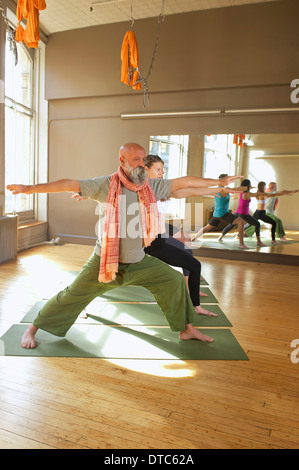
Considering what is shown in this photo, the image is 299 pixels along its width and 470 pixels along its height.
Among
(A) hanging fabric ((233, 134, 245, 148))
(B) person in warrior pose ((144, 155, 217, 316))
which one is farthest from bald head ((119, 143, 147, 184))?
(A) hanging fabric ((233, 134, 245, 148))

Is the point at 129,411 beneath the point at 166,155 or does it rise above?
beneath

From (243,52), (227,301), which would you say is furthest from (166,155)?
(227,301)

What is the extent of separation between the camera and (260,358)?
2.39 meters

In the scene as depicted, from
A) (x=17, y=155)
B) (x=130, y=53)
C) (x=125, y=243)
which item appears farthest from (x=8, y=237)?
(x=125, y=243)

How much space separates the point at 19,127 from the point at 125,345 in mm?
4995

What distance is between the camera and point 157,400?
6.19 ft

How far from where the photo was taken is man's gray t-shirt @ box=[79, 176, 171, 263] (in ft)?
7.38

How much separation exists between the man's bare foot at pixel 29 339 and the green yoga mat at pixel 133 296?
1.08 m

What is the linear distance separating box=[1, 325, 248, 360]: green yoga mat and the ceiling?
4.49 meters

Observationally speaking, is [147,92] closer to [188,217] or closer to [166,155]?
[166,155]

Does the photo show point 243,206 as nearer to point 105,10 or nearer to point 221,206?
point 221,206

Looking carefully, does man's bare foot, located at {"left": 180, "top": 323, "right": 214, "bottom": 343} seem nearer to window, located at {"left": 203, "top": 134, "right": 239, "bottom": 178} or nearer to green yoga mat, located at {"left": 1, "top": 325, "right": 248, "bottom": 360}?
green yoga mat, located at {"left": 1, "top": 325, "right": 248, "bottom": 360}
